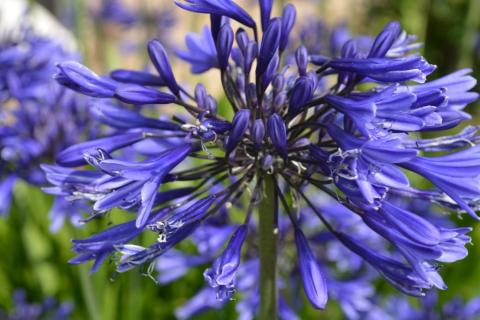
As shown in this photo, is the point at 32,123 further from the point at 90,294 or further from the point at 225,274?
the point at 225,274

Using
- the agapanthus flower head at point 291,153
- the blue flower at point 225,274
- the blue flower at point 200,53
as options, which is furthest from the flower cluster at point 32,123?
the blue flower at point 225,274

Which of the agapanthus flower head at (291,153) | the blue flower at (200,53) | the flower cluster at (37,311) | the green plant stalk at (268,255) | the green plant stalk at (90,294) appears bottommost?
the flower cluster at (37,311)

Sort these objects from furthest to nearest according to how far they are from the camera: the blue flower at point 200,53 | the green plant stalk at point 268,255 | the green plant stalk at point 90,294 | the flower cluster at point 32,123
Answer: the flower cluster at point 32,123 < the green plant stalk at point 90,294 < the blue flower at point 200,53 < the green plant stalk at point 268,255

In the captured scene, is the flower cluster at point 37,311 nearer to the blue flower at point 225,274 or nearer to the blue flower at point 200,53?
the blue flower at point 200,53

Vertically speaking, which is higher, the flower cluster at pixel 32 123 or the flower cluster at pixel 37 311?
the flower cluster at pixel 32 123

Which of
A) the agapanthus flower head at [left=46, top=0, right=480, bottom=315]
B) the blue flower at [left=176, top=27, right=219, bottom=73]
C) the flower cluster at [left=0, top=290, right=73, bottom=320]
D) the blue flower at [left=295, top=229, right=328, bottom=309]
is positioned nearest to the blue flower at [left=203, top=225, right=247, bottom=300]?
the agapanthus flower head at [left=46, top=0, right=480, bottom=315]

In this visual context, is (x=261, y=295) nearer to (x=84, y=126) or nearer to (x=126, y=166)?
(x=126, y=166)
